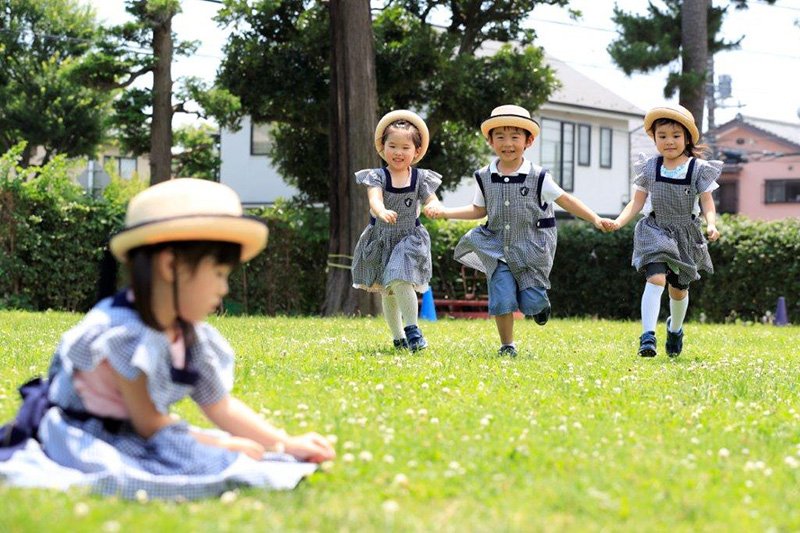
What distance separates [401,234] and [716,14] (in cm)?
1878

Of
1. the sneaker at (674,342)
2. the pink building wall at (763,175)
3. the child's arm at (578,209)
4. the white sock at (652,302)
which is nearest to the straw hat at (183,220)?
the child's arm at (578,209)

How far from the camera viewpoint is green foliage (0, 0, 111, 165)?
127ft

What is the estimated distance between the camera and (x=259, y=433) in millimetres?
4277

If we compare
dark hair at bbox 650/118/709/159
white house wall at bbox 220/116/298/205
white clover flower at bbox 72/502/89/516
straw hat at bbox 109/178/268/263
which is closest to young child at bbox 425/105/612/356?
dark hair at bbox 650/118/709/159

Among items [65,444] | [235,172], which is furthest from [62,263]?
[235,172]

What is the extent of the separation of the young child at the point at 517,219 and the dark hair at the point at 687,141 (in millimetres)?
970

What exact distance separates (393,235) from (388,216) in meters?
0.78

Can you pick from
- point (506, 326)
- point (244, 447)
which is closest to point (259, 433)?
point (244, 447)

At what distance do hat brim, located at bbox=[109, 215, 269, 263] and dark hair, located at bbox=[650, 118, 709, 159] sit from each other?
19.7ft

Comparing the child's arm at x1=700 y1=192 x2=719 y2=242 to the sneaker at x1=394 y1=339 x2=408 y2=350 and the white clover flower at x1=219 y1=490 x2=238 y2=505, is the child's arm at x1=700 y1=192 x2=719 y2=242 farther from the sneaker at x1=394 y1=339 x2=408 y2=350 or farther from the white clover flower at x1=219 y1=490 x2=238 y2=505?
the white clover flower at x1=219 y1=490 x2=238 y2=505

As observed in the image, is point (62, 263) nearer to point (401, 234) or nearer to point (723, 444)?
point (401, 234)

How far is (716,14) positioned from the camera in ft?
84.0

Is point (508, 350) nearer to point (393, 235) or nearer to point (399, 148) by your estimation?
point (393, 235)

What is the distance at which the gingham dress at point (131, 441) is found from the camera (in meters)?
3.77
